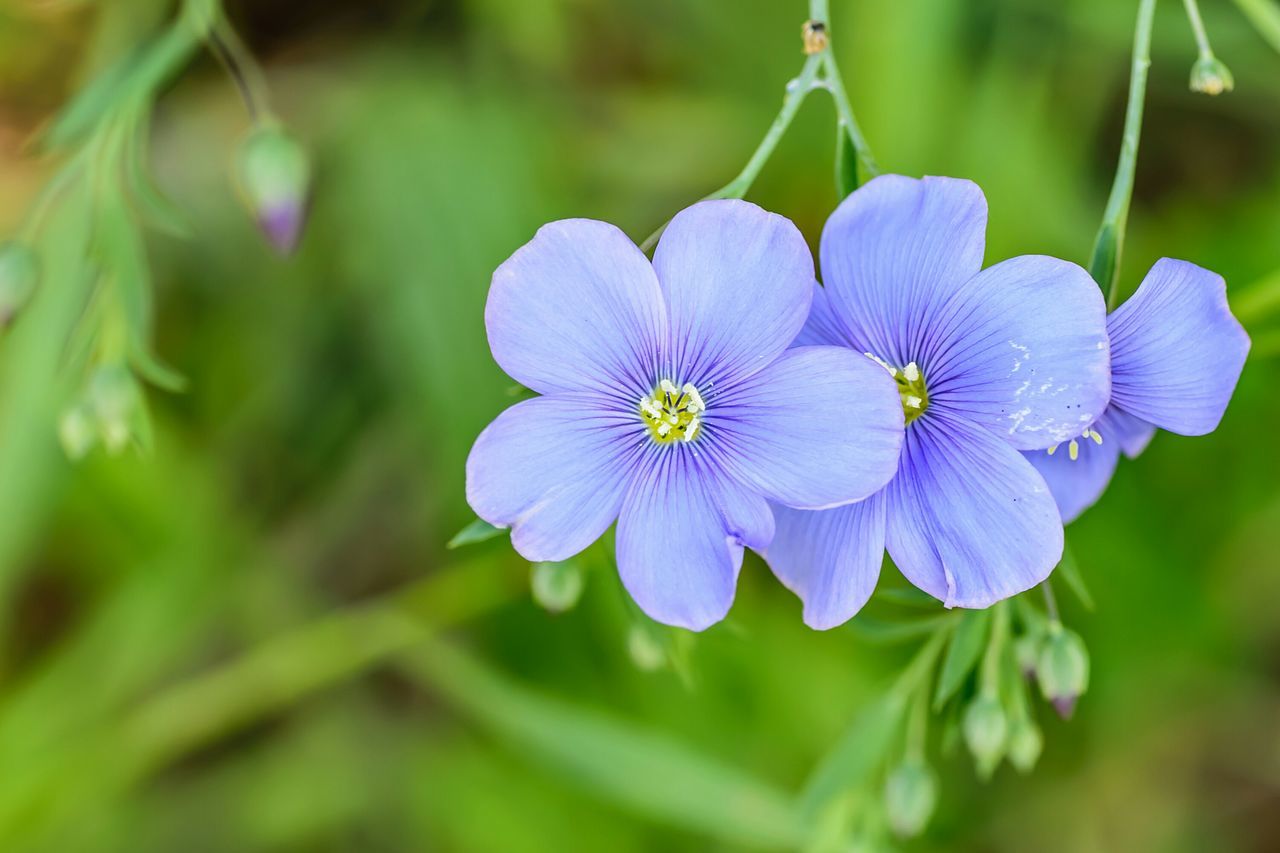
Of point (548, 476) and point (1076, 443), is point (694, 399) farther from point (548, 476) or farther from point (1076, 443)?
point (1076, 443)

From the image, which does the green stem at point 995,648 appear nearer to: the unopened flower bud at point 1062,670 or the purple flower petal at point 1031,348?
the unopened flower bud at point 1062,670

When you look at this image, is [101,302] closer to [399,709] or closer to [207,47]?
[207,47]

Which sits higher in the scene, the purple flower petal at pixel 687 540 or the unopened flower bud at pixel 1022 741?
the purple flower petal at pixel 687 540

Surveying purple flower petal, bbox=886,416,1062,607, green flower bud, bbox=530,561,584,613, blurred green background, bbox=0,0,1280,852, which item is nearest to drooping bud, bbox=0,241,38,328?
blurred green background, bbox=0,0,1280,852

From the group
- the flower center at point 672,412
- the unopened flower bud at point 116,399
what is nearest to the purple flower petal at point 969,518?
the flower center at point 672,412

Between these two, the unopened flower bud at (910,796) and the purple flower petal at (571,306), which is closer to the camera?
the purple flower petal at (571,306)

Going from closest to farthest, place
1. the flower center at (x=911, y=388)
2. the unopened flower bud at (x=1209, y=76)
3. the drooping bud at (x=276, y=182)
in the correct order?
the flower center at (x=911, y=388) < the unopened flower bud at (x=1209, y=76) < the drooping bud at (x=276, y=182)

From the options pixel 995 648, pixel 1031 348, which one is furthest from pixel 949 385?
pixel 995 648
